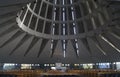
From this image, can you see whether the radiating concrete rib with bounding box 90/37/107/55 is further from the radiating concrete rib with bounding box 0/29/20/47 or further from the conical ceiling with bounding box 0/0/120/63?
the radiating concrete rib with bounding box 0/29/20/47

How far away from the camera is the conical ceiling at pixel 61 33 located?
39000 mm

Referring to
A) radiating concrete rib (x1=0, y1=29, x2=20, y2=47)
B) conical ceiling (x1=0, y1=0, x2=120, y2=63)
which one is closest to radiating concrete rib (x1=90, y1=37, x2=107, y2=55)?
conical ceiling (x1=0, y1=0, x2=120, y2=63)

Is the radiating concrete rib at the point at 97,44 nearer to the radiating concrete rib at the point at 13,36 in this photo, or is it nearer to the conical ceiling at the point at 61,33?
the conical ceiling at the point at 61,33

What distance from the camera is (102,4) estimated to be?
33406mm

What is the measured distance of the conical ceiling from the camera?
3900 centimetres

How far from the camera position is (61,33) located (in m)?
46.8

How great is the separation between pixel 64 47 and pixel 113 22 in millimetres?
16031

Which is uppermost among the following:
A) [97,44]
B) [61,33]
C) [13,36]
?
[61,33]

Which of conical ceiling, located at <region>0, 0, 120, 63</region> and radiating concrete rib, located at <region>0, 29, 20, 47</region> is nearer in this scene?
conical ceiling, located at <region>0, 0, 120, 63</region>

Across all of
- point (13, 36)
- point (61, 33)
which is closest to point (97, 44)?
point (61, 33)

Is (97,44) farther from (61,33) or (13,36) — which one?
(13,36)

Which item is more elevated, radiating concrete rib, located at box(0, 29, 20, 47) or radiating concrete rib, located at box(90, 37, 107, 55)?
radiating concrete rib, located at box(0, 29, 20, 47)

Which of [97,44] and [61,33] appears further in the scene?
[61,33]

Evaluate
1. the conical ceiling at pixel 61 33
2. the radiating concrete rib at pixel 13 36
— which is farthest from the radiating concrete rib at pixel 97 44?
the radiating concrete rib at pixel 13 36
